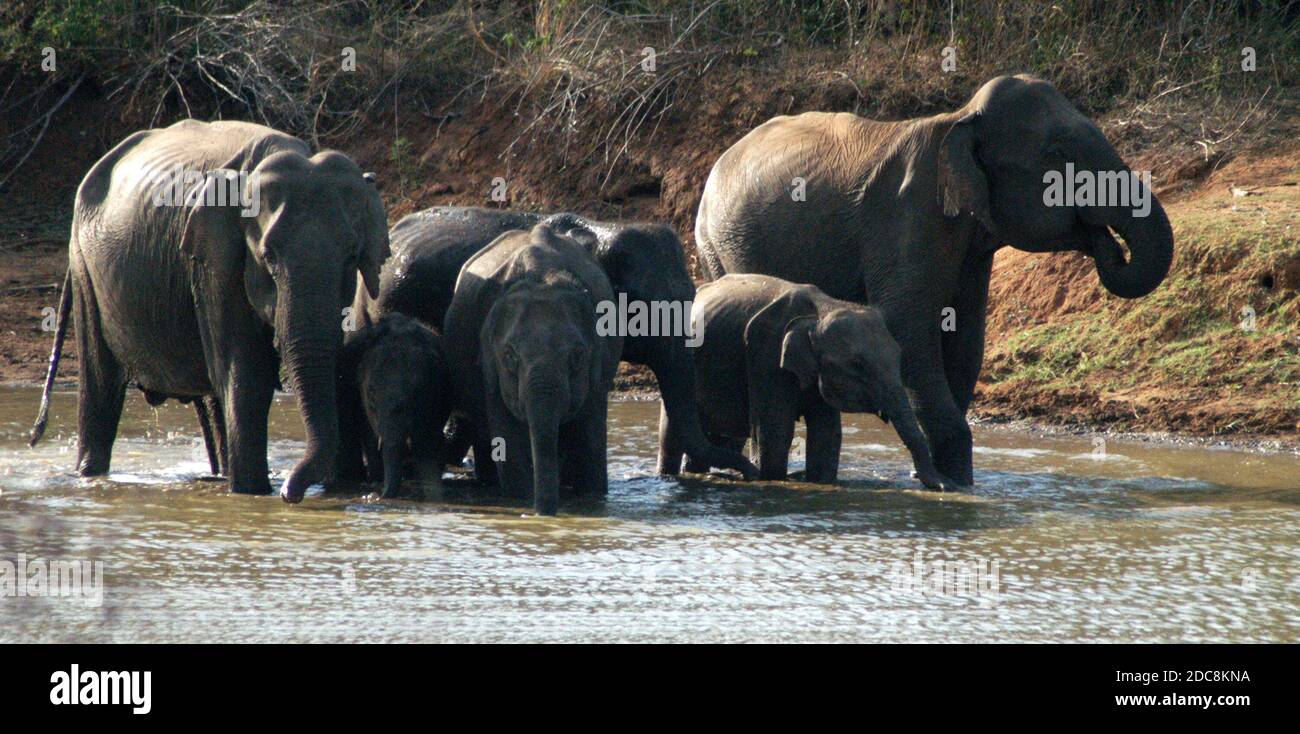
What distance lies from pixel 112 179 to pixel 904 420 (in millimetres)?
4473

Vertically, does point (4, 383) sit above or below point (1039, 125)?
below

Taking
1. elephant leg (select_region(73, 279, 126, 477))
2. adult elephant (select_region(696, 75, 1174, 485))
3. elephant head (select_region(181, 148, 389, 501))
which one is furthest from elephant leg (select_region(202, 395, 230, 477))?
adult elephant (select_region(696, 75, 1174, 485))

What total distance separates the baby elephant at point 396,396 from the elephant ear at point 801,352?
1.82m

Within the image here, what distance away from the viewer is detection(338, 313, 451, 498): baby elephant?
33.1 ft

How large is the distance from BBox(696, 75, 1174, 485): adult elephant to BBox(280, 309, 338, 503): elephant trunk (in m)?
3.26

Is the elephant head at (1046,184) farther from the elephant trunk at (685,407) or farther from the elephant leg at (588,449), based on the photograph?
the elephant leg at (588,449)

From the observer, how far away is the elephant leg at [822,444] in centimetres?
1079

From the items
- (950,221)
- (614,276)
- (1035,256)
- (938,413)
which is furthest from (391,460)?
(1035,256)

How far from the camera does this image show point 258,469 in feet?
32.9

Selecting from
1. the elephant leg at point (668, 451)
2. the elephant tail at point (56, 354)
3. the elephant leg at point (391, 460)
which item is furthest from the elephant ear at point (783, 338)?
the elephant tail at point (56, 354)

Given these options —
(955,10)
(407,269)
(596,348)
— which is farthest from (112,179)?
(955,10)

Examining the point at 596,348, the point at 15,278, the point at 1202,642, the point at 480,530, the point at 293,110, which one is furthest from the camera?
the point at 293,110

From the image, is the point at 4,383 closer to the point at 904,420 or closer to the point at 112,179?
the point at 112,179

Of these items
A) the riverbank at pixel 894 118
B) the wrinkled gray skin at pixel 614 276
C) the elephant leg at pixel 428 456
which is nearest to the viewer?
the elephant leg at pixel 428 456
